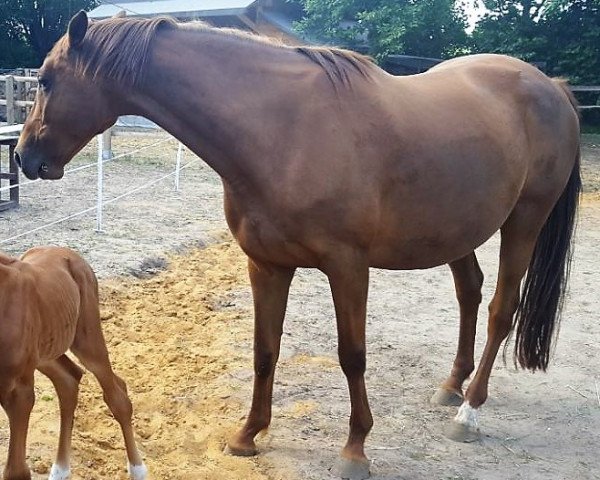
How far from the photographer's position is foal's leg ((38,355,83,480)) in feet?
8.36

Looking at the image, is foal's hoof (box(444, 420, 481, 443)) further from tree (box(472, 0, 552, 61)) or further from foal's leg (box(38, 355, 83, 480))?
tree (box(472, 0, 552, 61))

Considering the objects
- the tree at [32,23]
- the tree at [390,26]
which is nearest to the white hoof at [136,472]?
the tree at [390,26]

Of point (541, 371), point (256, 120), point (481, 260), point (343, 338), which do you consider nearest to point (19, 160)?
point (256, 120)

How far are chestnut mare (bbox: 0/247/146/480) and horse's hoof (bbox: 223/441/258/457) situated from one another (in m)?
0.51

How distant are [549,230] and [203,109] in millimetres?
2264

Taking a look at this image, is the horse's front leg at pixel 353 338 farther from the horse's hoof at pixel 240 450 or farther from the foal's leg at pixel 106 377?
the foal's leg at pixel 106 377

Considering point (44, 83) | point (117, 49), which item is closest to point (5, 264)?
point (44, 83)

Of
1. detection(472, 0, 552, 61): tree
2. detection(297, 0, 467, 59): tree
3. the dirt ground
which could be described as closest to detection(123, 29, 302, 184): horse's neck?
the dirt ground

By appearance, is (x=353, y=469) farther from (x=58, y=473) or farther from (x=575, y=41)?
(x=575, y=41)

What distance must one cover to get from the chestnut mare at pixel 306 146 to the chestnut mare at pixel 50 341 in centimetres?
46

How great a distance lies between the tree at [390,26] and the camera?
17.6 m

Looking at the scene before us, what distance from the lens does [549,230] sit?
385cm

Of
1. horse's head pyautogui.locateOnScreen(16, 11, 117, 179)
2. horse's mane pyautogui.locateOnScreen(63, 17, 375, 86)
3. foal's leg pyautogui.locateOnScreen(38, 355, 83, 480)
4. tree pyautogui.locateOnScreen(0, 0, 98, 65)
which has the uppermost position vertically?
horse's mane pyautogui.locateOnScreen(63, 17, 375, 86)

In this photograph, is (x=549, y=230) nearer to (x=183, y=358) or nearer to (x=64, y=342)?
(x=183, y=358)
